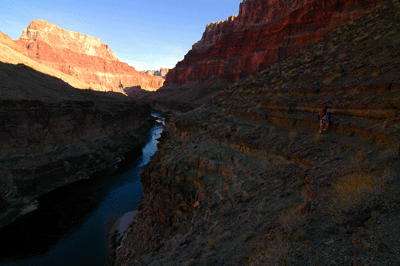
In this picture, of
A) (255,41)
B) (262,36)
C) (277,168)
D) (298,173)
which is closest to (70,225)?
(277,168)

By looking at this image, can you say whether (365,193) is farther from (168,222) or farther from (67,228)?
(67,228)

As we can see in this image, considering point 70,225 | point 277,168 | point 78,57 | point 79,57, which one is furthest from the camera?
point 79,57

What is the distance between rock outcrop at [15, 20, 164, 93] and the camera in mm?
122875

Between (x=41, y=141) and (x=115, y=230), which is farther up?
(x=41, y=141)

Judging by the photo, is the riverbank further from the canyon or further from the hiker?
the hiker

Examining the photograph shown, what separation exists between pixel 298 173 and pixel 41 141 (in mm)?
31408

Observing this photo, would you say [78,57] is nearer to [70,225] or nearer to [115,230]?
[70,225]

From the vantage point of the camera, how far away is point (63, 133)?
31344 millimetres

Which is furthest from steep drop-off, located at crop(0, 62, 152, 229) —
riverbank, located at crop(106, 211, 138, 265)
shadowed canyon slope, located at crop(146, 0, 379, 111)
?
shadowed canyon slope, located at crop(146, 0, 379, 111)

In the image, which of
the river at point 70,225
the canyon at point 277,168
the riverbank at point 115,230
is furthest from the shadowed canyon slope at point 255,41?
the river at point 70,225

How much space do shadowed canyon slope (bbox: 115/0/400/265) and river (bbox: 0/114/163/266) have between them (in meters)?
4.69

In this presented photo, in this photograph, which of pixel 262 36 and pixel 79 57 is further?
pixel 79 57

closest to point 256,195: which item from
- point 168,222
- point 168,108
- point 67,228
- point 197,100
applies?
point 168,222

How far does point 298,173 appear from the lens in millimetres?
7273
